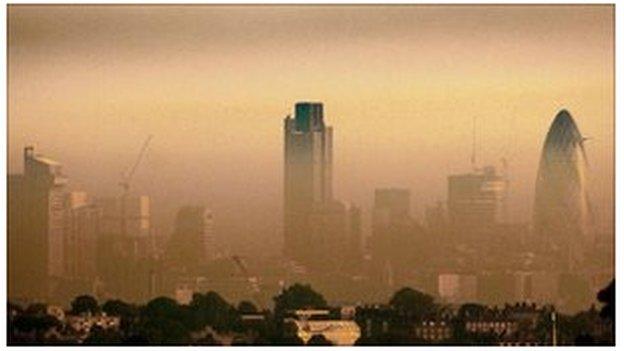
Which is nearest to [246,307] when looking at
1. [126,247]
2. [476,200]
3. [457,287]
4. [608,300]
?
[126,247]

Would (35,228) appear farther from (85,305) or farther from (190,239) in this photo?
(190,239)

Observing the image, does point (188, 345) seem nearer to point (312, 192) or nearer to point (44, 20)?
point (312, 192)

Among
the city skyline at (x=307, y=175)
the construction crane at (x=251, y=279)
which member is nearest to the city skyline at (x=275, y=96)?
the city skyline at (x=307, y=175)

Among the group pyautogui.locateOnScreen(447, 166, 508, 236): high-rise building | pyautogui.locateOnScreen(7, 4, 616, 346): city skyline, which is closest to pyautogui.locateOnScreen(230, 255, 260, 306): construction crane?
pyautogui.locateOnScreen(7, 4, 616, 346): city skyline

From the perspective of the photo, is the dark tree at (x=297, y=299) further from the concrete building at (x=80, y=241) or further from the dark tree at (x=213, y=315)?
the concrete building at (x=80, y=241)

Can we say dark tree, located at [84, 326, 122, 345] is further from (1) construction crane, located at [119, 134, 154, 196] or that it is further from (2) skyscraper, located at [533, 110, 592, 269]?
(2) skyscraper, located at [533, 110, 592, 269]
